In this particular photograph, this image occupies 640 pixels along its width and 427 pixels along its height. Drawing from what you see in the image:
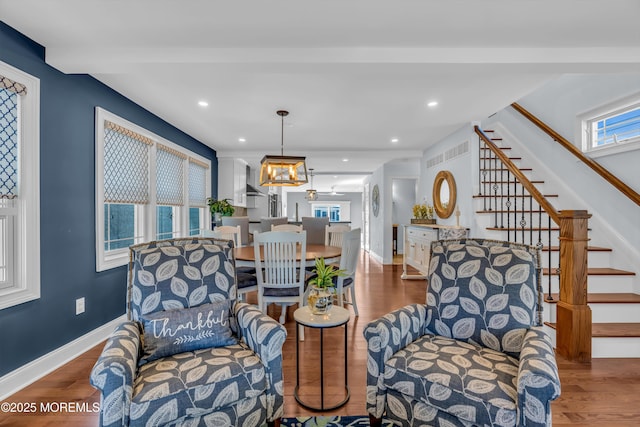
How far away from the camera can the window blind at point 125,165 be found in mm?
3119

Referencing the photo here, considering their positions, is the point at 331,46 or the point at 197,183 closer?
the point at 331,46

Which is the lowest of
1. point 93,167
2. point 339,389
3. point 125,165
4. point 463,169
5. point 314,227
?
point 339,389

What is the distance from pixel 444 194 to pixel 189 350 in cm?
469

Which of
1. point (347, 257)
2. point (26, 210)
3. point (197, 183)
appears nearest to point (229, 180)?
point (197, 183)

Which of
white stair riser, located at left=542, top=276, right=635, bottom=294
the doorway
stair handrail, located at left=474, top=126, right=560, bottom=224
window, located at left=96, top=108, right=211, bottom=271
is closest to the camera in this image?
stair handrail, located at left=474, top=126, right=560, bottom=224

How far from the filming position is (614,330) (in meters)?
2.49

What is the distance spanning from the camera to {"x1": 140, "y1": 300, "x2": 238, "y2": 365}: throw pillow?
1.55m

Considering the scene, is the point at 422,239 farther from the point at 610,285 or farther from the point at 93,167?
the point at 93,167

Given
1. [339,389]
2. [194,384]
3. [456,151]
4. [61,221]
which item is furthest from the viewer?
[456,151]

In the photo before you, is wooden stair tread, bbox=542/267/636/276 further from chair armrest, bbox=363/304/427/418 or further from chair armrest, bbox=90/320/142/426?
chair armrest, bbox=90/320/142/426

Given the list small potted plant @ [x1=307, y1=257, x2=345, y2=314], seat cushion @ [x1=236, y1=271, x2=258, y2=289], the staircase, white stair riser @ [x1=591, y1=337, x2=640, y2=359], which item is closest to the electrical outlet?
seat cushion @ [x1=236, y1=271, x2=258, y2=289]

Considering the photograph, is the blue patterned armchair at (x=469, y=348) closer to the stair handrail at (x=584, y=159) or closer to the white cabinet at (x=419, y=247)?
the stair handrail at (x=584, y=159)

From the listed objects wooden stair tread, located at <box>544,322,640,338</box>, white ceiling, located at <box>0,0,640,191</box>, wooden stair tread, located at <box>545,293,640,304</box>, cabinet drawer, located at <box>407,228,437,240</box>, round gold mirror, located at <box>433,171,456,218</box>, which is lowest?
wooden stair tread, located at <box>544,322,640,338</box>

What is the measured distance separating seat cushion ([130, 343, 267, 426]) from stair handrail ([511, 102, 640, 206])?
11.5 ft
